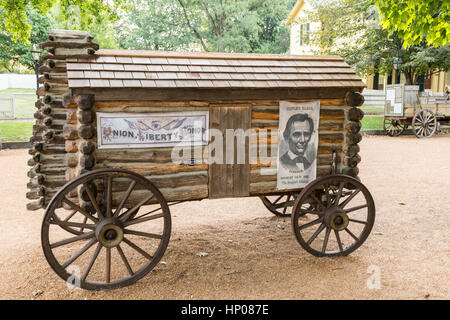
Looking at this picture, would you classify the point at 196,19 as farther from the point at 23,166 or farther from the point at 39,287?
the point at 39,287

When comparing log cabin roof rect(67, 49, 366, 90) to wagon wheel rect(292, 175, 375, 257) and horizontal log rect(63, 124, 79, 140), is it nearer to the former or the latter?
horizontal log rect(63, 124, 79, 140)

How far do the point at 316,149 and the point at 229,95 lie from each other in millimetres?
1239

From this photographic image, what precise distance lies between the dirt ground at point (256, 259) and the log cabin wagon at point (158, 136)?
0.29m

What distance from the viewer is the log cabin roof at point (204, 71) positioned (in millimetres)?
3832

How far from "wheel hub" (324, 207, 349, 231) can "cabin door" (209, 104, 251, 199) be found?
98 centimetres

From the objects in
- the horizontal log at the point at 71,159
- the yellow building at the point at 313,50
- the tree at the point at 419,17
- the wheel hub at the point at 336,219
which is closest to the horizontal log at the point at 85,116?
the horizontal log at the point at 71,159

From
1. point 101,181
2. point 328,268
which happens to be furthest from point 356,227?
point 101,181

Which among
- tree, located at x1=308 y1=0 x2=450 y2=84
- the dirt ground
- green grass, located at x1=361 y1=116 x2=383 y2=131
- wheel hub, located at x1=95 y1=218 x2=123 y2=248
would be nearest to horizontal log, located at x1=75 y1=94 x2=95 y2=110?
wheel hub, located at x1=95 y1=218 x2=123 y2=248

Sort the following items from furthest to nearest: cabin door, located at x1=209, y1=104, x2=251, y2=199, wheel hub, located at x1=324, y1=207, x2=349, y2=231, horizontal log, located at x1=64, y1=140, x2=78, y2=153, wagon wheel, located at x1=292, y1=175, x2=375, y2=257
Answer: wheel hub, located at x1=324, y1=207, x2=349, y2=231 → wagon wheel, located at x1=292, y1=175, x2=375, y2=257 → cabin door, located at x1=209, y1=104, x2=251, y2=199 → horizontal log, located at x1=64, y1=140, x2=78, y2=153

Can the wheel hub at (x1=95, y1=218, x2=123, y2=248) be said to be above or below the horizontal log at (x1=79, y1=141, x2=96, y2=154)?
below

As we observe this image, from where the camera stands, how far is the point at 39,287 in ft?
13.0

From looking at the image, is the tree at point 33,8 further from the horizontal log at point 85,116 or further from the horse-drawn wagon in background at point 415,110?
the horse-drawn wagon in background at point 415,110

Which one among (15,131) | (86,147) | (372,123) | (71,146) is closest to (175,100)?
(86,147)

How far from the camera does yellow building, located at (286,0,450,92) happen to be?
22.6 m
